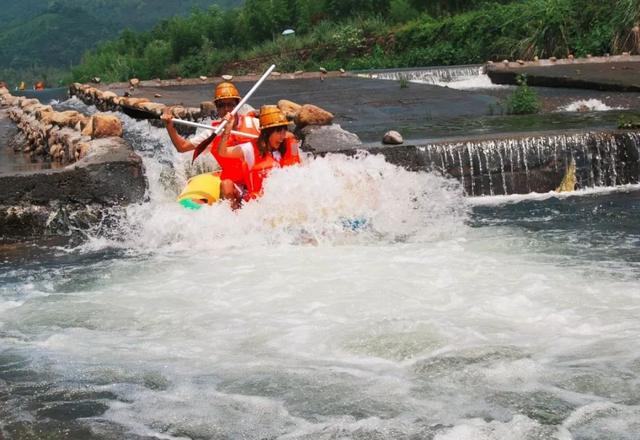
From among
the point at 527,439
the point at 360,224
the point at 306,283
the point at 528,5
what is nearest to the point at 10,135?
the point at 360,224

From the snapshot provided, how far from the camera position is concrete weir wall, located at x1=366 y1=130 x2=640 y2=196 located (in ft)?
31.2

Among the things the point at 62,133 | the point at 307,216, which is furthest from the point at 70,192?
the point at 62,133

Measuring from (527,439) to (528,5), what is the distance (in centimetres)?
2572

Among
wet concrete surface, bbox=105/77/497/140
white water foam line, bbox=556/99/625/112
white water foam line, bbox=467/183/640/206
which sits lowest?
white water foam line, bbox=467/183/640/206

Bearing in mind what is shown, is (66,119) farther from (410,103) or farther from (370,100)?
(410,103)

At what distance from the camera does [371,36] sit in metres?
41.7

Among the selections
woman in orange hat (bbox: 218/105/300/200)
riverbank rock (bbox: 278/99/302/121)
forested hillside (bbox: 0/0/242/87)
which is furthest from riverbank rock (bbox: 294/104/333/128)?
forested hillside (bbox: 0/0/242/87)

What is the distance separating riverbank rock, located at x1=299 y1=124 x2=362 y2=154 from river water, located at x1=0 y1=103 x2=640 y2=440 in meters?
0.57

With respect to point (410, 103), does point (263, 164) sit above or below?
above

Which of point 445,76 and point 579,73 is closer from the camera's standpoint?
point 579,73

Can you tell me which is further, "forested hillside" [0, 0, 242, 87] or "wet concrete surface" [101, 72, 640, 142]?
"forested hillside" [0, 0, 242, 87]

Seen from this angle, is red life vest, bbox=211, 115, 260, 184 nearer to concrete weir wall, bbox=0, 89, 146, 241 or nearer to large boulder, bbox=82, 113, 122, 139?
concrete weir wall, bbox=0, 89, 146, 241

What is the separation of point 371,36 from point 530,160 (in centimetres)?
3286

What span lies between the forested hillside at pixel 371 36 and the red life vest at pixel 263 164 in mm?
16390
